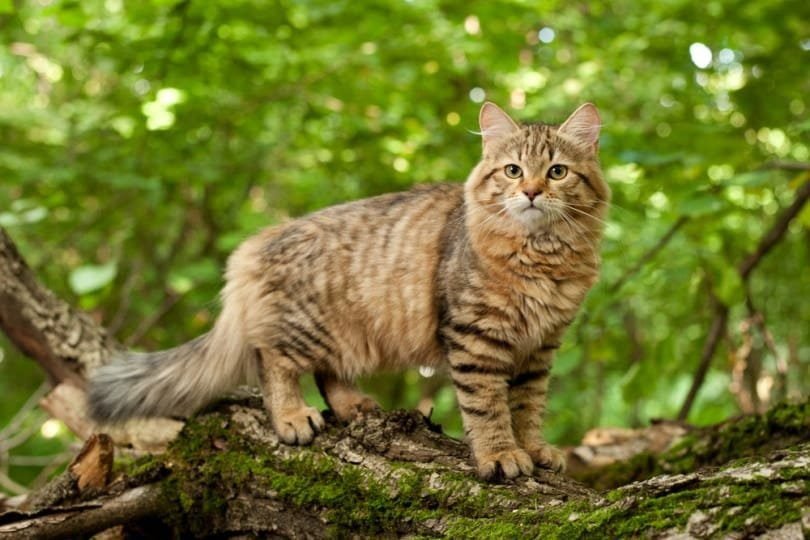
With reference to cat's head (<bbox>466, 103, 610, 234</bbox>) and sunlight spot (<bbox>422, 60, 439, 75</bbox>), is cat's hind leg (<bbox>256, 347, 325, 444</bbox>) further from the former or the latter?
sunlight spot (<bbox>422, 60, 439, 75</bbox>)

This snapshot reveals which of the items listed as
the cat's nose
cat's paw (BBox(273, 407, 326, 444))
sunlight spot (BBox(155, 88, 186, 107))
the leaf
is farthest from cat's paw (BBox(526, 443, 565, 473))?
sunlight spot (BBox(155, 88, 186, 107))

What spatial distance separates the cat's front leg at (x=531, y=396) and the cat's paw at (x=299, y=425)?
2.51 feet

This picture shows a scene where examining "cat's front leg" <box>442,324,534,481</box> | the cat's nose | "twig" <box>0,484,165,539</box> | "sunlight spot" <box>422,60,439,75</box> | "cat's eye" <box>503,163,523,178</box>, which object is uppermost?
"sunlight spot" <box>422,60,439,75</box>

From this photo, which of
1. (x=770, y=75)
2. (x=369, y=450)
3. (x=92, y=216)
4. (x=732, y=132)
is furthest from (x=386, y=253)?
(x=92, y=216)

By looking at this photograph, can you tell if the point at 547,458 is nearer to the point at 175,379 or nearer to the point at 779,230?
the point at 175,379

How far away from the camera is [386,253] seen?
3221 mm

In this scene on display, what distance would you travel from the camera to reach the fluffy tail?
316 cm

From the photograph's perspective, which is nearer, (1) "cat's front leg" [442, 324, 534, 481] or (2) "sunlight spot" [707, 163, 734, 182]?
(1) "cat's front leg" [442, 324, 534, 481]

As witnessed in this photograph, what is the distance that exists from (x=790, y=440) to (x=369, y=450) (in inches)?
62.5

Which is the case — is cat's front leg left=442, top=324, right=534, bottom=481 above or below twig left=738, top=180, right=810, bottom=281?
below

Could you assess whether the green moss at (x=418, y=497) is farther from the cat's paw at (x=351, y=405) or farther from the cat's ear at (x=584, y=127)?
the cat's ear at (x=584, y=127)

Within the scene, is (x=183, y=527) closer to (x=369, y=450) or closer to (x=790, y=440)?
(x=369, y=450)

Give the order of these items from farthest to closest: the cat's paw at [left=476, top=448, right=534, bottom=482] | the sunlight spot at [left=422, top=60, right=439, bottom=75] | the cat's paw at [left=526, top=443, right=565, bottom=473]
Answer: the sunlight spot at [left=422, top=60, right=439, bottom=75] < the cat's paw at [left=526, top=443, right=565, bottom=473] < the cat's paw at [left=476, top=448, right=534, bottom=482]

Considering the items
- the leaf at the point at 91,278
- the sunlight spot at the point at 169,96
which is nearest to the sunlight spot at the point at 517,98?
the sunlight spot at the point at 169,96
